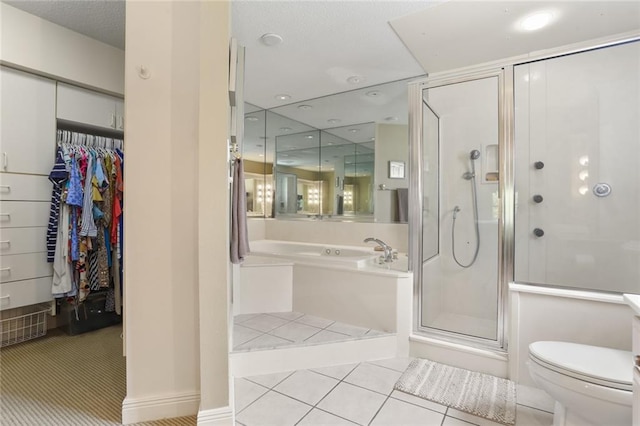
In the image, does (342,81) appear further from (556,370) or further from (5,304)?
(5,304)

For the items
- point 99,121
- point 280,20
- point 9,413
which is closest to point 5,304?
point 9,413

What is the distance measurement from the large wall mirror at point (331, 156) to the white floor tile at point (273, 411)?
2032mm

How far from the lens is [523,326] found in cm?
201

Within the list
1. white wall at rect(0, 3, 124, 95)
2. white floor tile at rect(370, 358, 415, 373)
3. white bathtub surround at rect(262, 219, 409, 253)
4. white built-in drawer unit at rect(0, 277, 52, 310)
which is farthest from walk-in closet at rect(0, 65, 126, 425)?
white floor tile at rect(370, 358, 415, 373)

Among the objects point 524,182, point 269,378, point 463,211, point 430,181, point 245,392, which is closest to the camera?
point 245,392

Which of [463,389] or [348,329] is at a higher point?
[348,329]

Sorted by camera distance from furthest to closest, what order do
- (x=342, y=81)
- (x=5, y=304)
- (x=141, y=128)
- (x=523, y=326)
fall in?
1. (x=342, y=81)
2. (x=5, y=304)
3. (x=523, y=326)
4. (x=141, y=128)

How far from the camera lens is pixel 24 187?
2.37 m

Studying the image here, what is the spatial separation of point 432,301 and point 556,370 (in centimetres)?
121

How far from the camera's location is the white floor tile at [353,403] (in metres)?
1.64

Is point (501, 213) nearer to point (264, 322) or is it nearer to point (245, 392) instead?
point (264, 322)

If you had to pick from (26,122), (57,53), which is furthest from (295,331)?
(57,53)

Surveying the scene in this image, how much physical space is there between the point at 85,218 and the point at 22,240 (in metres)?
0.44

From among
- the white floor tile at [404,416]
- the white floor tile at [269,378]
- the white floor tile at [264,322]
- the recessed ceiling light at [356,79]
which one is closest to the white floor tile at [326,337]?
the white floor tile at [269,378]
